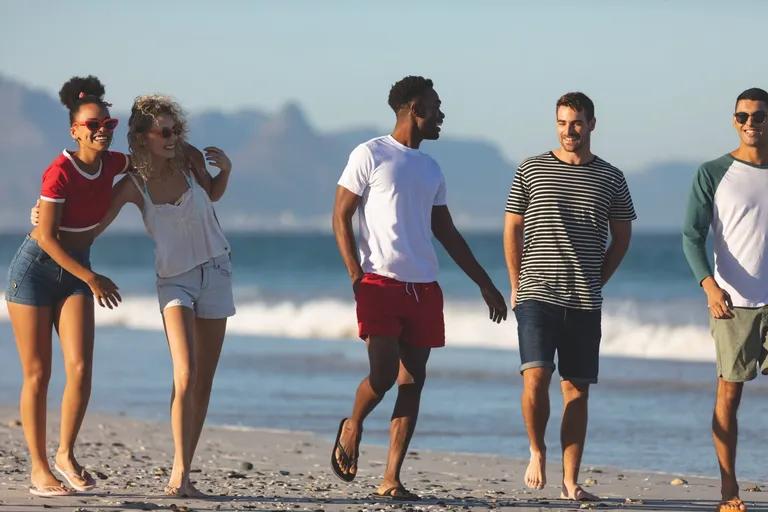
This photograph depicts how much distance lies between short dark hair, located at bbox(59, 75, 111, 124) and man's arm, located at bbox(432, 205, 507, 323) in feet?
5.37

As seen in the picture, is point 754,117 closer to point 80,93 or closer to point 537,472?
point 537,472

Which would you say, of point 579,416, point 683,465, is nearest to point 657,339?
point 683,465

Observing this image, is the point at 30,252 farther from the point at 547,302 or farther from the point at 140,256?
the point at 140,256

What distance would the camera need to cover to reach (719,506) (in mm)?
6543

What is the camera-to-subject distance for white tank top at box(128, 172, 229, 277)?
6469 mm

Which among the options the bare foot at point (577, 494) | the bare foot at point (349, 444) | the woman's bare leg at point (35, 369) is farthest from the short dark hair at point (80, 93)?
the bare foot at point (577, 494)

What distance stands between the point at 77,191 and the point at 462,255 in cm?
181

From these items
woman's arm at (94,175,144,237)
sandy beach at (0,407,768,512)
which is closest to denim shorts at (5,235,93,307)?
woman's arm at (94,175,144,237)

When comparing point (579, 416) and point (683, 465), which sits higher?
point (579, 416)

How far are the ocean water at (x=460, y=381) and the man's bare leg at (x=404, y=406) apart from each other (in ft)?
7.92

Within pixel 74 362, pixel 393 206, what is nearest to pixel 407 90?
pixel 393 206

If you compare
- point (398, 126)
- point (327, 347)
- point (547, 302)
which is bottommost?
point (327, 347)

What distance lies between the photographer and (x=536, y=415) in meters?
6.65

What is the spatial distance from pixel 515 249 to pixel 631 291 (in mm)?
26881
